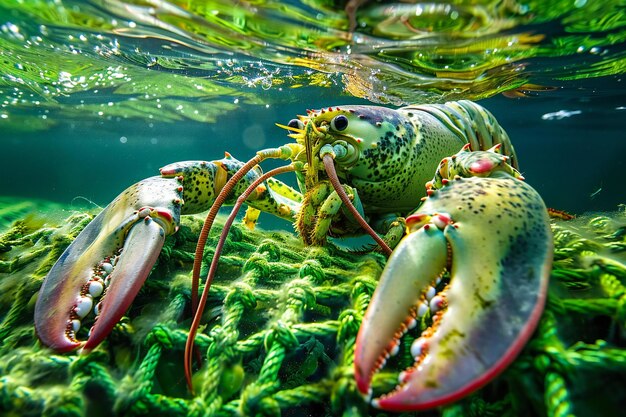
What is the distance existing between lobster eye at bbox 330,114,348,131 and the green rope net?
1.16 metres

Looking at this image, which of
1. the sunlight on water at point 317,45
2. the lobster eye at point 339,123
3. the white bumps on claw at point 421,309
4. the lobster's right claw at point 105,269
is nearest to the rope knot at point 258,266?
the lobster's right claw at point 105,269

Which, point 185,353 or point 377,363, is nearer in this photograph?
point 377,363

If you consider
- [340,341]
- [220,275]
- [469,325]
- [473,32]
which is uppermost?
[473,32]

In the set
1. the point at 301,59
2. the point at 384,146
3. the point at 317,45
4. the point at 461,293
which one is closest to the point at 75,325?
the point at 461,293

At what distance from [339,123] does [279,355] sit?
1716 millimetres

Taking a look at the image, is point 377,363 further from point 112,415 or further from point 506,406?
point 112,415

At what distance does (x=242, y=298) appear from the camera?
1.31 meters

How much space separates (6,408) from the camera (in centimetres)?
92

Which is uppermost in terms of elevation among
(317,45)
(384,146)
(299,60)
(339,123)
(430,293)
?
(317,45)

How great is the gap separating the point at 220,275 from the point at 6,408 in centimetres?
96

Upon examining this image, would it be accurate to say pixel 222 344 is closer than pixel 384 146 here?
Yes

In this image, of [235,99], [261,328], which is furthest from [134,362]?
[235,99]

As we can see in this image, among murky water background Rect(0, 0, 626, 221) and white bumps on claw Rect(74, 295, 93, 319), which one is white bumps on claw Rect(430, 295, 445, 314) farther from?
murky water background Rect(0, 0, 626, 221)

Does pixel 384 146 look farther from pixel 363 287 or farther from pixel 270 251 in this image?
pixel 363 287
